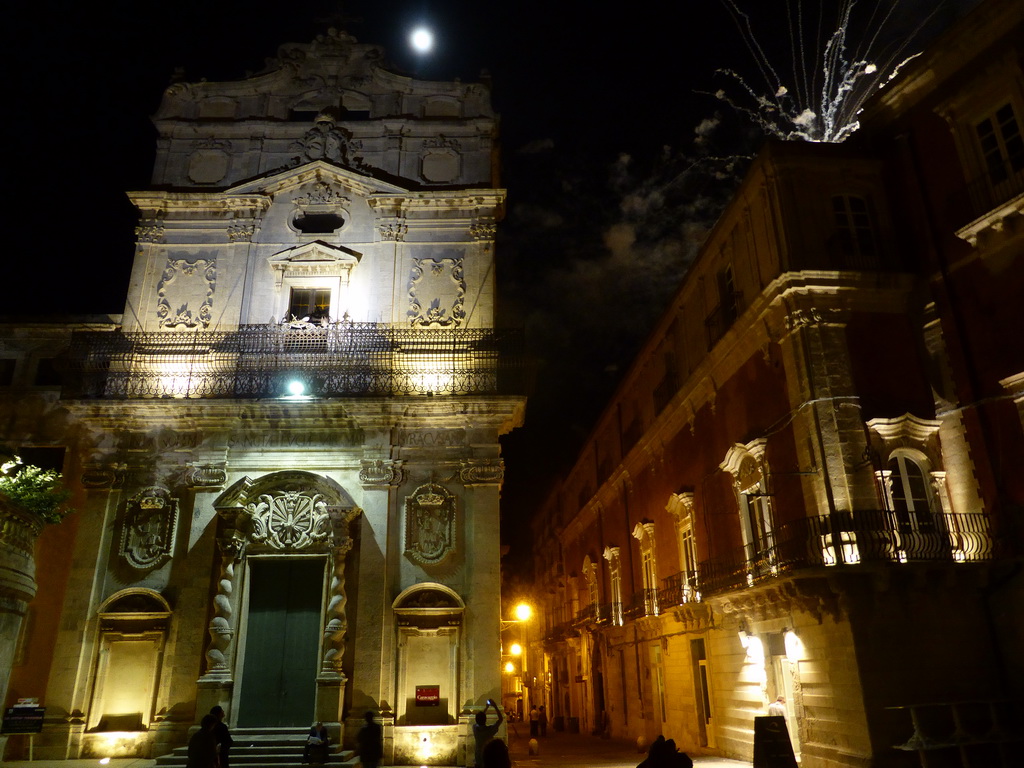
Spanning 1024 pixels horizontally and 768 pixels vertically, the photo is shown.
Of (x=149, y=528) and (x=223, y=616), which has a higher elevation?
(x=149, y=528)

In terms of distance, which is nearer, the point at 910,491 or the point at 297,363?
the point at 910,491

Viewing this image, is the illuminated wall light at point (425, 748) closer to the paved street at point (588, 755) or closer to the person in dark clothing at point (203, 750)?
the paved street at point (588, 755)

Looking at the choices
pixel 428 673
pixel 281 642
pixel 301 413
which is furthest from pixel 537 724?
pixel 301 413

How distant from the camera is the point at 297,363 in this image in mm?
19234

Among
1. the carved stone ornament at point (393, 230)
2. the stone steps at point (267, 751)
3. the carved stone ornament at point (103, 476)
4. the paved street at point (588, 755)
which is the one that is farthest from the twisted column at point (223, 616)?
the carved stone ornament at point (393, 230)

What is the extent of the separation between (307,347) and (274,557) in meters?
5.20

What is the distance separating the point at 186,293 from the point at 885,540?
17.7 metres

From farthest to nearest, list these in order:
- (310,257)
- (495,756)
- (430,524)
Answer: (310,257) < (430,524) < (495,756)

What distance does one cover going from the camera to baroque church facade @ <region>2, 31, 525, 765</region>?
16906mm

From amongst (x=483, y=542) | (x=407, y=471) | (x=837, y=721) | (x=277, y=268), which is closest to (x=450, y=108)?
(x=277, y=268)

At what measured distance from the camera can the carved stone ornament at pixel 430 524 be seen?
18000mm

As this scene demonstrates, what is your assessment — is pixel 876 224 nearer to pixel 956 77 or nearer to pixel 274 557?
pixel 956 77

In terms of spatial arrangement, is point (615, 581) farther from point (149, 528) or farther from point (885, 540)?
point (149, 528)

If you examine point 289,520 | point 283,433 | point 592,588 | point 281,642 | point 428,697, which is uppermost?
point 283,433
